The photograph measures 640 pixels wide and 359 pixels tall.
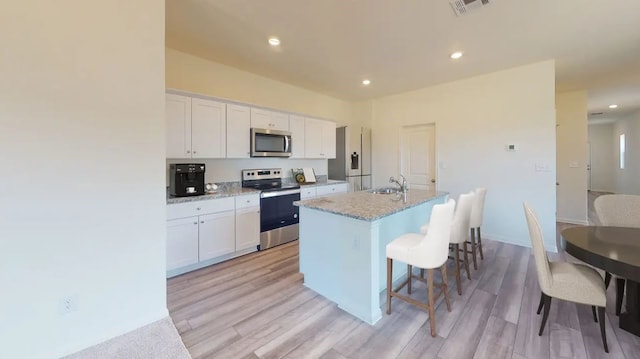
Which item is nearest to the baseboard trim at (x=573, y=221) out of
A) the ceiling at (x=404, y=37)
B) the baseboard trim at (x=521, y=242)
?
the baseboard trim at (x=521, y=242)

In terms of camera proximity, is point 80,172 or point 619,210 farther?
point 619,210

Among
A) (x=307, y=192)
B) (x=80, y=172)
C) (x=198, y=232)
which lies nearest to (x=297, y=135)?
(x=307, y=192)

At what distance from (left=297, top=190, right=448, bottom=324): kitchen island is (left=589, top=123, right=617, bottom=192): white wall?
10.8m

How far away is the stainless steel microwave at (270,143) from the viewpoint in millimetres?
3945

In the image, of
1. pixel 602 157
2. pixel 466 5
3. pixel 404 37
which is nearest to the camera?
pixel 466 5

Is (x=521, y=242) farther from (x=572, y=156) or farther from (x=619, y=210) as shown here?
(x=572, y=156)

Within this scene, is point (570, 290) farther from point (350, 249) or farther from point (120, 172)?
point (120, 172)

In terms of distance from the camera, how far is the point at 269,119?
4184 mm

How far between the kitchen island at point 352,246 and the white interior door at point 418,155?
2.42 metres

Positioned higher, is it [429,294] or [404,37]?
[404,37]

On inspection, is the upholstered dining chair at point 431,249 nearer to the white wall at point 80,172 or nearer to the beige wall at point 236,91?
the white wall at point 80,172

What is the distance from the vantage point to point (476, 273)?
3070 mm

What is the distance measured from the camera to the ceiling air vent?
2.32 m

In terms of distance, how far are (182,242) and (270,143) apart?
6.28ft
